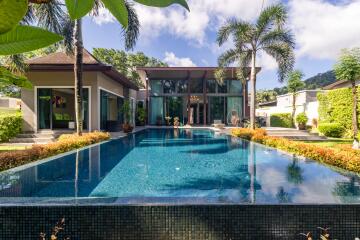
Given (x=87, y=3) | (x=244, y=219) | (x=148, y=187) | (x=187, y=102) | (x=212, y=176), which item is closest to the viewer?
(x=87, y=3)

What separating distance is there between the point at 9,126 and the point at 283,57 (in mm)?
16106

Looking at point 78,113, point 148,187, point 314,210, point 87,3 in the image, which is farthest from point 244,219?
point 78,113

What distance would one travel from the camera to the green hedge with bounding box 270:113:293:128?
2614 centimetres

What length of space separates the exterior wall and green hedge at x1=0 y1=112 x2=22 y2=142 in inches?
30.6

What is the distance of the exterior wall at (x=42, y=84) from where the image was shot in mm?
17109

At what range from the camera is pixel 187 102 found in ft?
100

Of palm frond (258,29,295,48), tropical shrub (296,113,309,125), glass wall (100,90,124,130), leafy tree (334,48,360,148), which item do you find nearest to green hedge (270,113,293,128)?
tropical shrub (296,113,309,125)

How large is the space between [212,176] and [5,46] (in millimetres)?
7094

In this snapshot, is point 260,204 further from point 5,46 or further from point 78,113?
point 78,113

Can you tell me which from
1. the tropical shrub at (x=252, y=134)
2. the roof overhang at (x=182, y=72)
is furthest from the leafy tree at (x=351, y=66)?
the roof overhang at (x=182, y=72)

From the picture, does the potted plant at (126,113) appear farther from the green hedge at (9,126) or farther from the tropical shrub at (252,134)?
the tropical shrub at (252,134)

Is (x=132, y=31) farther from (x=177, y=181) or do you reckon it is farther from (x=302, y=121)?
(x=302, y=121)

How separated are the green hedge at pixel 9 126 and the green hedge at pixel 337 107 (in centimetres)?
2004

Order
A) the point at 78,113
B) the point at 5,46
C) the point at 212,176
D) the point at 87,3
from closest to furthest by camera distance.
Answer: the point at 5,46 < the point at 87,3 < the point at 212,176 < the point at 78,113
